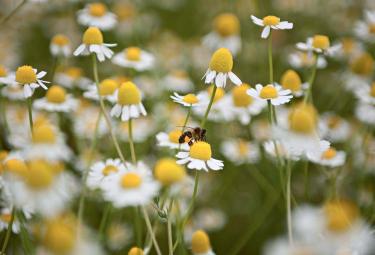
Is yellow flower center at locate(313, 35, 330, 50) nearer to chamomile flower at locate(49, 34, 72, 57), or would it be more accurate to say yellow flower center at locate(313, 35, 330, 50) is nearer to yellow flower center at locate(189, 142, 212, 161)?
yellow flower center at locate(189, 142, 212, 161)

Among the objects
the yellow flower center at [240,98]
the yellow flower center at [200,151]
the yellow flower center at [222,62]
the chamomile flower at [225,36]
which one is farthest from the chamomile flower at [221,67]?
the chamomile flower at [225,36]

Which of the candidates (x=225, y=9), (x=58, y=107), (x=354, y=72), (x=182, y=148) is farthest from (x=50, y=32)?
(x=182, y=148)

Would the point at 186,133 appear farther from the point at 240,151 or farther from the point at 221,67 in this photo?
the point at 240,151

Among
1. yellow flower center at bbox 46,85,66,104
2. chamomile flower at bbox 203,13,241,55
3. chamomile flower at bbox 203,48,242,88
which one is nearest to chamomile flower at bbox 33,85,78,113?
yellow flower center at bbox 46,85,66,104

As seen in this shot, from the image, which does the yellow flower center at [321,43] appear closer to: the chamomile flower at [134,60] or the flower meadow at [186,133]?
the flower meadow at [186,133]

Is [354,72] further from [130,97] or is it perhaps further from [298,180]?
[130,97]

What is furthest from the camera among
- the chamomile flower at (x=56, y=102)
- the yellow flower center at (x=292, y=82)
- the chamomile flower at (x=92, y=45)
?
the chamomile flower at (x=56, y=102)
